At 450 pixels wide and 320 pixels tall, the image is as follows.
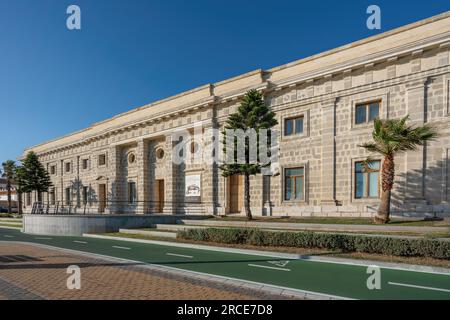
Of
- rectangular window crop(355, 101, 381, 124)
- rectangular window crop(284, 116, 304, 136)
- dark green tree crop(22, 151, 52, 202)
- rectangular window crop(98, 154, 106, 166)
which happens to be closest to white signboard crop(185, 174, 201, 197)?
rectangular window crop(284, 116, 304, 136)

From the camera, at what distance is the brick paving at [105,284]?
21.6 ft

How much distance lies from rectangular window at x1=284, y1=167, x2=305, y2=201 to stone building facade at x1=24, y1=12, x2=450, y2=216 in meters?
0.07

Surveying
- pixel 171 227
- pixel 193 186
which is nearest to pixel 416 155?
pixel 171 227

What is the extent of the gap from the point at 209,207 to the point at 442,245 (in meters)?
18.1

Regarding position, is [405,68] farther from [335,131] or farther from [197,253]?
[197,253]

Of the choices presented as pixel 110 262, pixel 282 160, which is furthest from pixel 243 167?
pixel 110 262

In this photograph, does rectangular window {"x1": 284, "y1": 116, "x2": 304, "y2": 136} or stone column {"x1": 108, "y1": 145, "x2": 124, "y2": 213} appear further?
stone column {"x1": 108, "y1": 145, "x2": 124, "y2": 213}

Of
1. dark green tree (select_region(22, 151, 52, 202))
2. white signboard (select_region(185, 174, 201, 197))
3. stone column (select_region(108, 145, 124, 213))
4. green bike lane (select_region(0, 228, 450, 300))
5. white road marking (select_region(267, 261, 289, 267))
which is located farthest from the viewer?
dark green tree (select_region(22, 151, 52, 202))

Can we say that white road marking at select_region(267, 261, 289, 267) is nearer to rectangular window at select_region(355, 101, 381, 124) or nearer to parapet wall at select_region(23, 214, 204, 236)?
rectangular window at select_region(355, 101, 381, 124)

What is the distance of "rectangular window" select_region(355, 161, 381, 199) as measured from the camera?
18.4 m

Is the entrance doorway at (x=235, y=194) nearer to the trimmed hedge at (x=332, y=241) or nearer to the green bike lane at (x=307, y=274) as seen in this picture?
the trimmed hedge at (x=332, y=241)

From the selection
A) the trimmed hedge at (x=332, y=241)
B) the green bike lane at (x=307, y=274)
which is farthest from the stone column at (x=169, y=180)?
the green bike lane at (x=307, y=274)

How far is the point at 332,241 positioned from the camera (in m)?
11.4

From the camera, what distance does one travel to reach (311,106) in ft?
69.4
